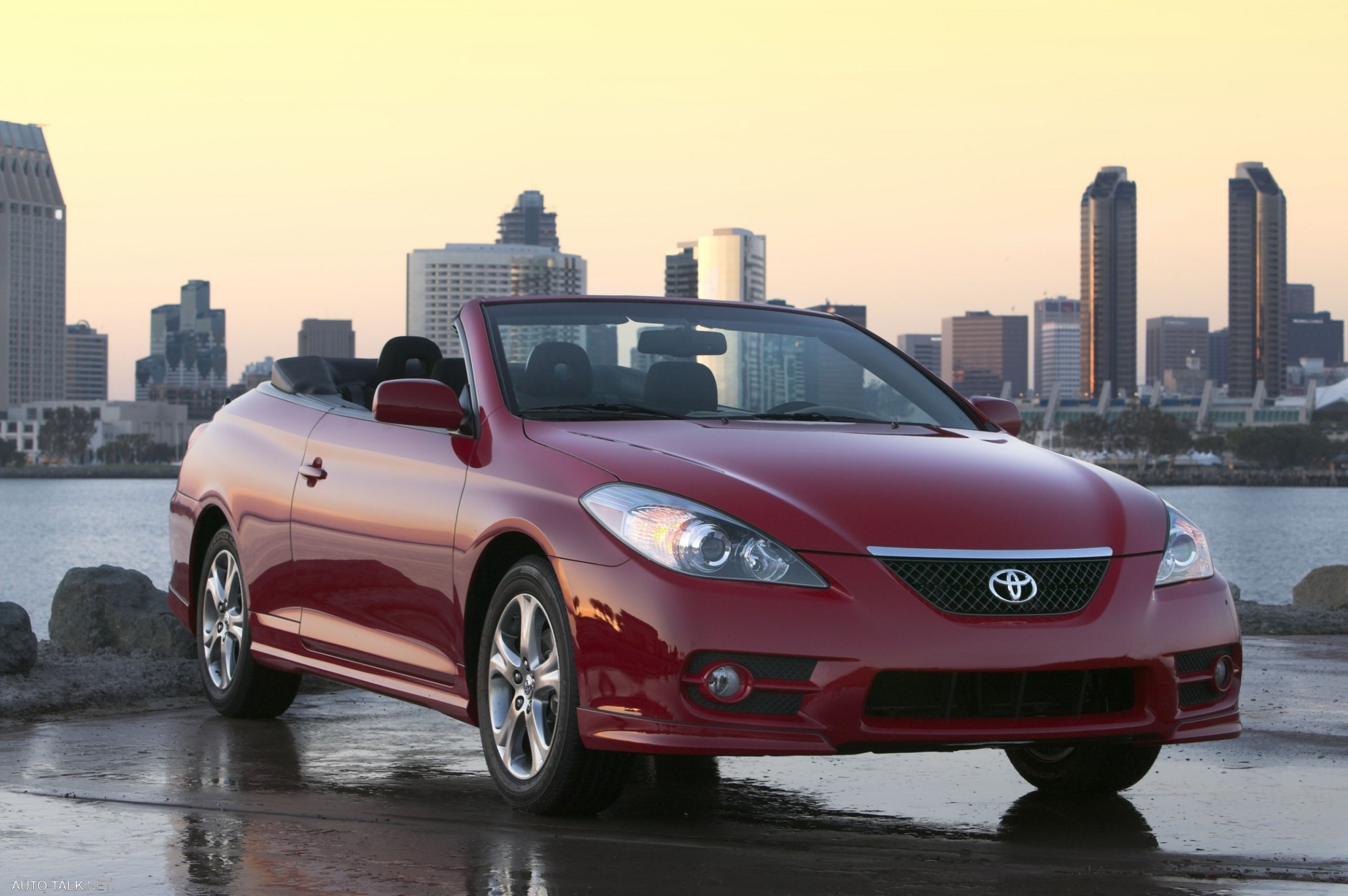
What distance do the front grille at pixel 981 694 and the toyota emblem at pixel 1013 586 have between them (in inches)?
7.3

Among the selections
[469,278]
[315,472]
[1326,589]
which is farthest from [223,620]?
[469,278]

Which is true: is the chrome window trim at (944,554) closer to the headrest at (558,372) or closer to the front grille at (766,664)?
the front grille at (766,664)

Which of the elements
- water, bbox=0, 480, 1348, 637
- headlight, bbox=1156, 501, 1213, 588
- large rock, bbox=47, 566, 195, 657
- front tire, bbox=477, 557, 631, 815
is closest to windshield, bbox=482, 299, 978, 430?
front tire, bbox=477, 557, 631, 815

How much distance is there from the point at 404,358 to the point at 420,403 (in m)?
1.41

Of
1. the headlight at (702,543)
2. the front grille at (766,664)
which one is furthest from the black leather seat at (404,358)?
the front grille at (766,664)

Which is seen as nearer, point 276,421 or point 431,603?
point 431,603

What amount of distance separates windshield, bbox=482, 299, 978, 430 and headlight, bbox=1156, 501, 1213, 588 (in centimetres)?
101

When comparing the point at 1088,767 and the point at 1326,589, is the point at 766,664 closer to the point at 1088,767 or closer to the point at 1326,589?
the point at 1088,767

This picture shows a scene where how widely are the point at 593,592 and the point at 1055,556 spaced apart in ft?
3.89

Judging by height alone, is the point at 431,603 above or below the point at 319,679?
above

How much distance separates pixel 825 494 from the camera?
4.40m

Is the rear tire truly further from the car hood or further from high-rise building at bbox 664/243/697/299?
high-rise building at bbox 664/243/697/299

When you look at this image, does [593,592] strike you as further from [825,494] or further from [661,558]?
[825,494]

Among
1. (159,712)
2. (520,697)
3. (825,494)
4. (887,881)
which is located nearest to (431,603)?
(520,697)
